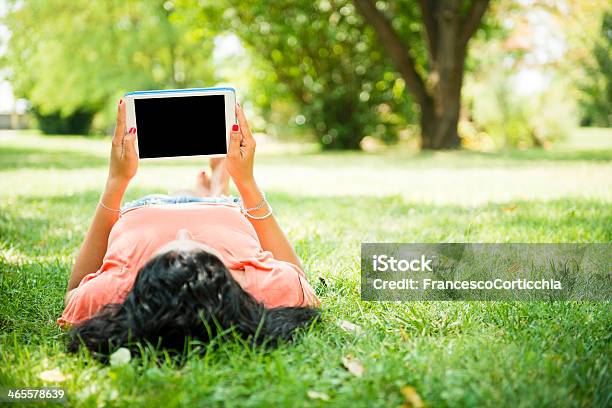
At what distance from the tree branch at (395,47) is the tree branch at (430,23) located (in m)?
0.57

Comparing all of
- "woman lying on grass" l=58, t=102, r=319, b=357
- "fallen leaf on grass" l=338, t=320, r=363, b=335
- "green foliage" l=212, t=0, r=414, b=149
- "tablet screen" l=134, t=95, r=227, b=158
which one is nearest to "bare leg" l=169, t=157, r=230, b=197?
"woman lying on grass" l=58, t=102, r=319, b=357

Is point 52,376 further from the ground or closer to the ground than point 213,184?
closer to the ground

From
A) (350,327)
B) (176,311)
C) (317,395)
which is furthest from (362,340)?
(176,311)

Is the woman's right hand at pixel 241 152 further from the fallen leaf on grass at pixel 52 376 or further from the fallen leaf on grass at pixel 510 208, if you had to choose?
the fallen leaf on grass at pixel 510 208

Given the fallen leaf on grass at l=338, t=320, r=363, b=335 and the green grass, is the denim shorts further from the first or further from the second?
the fallen leaf on grass at l=338, t=320, r=363, b=335

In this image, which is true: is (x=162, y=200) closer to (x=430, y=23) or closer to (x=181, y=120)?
(x=181, y=120)

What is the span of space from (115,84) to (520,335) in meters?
23.5

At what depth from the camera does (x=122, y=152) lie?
2.46 metres

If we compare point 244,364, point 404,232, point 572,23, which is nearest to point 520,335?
point 244,364

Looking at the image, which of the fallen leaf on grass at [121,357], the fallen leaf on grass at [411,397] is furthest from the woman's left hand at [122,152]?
the fallen leaf on grass at [411,397]

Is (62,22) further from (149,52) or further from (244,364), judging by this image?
(244,364)

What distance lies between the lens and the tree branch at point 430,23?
13.1 meters

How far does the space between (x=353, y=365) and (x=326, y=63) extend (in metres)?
14.7

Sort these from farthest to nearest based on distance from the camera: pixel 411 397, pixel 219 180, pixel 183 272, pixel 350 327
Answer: pixel 219 180
pixel 350 327
pixel 183 272
pixel 411 397
